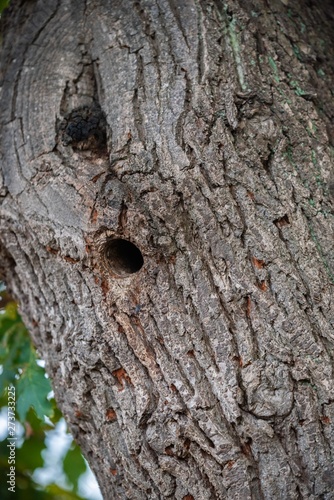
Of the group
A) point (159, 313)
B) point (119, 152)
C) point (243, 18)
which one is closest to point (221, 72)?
point (243, 18)

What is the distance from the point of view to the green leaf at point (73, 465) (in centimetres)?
314

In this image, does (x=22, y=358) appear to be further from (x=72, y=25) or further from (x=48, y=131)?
(x=72, y=25)

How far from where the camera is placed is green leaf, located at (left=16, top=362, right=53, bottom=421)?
234 centimetres

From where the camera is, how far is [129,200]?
1.75 m

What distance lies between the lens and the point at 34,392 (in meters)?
2.40

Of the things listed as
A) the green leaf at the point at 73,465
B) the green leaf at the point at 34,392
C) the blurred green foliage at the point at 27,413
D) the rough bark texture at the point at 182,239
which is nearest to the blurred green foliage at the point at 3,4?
the rough bark texture at the point at 182,239

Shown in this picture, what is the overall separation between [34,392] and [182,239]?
1.10 meters

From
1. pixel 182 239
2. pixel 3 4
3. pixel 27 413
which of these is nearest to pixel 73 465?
pixel 27 413

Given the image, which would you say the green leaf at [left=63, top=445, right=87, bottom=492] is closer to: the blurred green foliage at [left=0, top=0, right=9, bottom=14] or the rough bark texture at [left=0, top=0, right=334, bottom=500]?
the rough bark texture at [left=0, top=0, right=334, bottom=500]

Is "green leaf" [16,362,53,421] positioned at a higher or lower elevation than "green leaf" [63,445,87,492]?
higher

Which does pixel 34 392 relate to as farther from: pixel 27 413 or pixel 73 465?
A: pixel 73 465

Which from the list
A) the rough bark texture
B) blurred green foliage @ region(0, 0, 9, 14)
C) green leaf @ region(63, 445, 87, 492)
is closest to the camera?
the rough bark texture

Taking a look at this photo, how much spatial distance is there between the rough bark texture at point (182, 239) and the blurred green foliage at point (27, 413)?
0.43m

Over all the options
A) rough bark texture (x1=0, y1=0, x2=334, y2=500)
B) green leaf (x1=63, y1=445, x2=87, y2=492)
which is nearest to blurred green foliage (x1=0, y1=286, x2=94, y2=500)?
green leaf (x1=63, y1=445, x2=87, y2=492)
